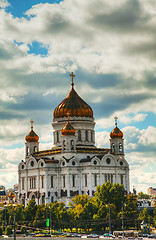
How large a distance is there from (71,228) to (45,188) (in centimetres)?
2479

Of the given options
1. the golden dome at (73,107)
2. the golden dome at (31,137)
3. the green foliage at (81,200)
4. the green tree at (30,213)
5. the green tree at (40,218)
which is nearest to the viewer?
the green tree at (40,218)

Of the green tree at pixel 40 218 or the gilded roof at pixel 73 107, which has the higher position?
the gilded roof at pixel 73 107

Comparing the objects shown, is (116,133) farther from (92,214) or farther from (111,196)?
(92,214)

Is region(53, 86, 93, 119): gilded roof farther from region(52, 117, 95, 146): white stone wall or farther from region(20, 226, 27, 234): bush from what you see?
Result: region(20, 226, 27, 234): bush

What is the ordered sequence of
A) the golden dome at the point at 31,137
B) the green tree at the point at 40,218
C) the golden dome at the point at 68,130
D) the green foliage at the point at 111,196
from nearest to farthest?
1. the green foliage at the point at 111,196
2. the green tree at the point at 40,218
3. the golden dome at the point at 68,130
4. the golden dome at the point at 31,137

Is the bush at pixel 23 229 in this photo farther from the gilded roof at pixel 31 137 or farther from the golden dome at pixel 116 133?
the golden dome at pixel 116 133

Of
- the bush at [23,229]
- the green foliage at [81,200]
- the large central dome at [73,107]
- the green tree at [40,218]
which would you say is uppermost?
the large central dome at [73,107]

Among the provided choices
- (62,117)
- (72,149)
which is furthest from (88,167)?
(62,117)

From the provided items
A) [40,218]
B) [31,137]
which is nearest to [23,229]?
[40,218]

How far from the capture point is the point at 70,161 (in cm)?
12606

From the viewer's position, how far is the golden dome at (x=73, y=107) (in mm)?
135750

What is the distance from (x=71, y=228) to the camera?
340ft

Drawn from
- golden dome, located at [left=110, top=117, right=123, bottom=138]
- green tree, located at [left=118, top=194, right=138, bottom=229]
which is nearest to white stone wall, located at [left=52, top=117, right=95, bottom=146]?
golden dome, located at [left=110, top=117, right=123, bottom=138]

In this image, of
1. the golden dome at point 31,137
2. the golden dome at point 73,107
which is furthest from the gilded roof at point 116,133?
the golden dome at point 31,137
